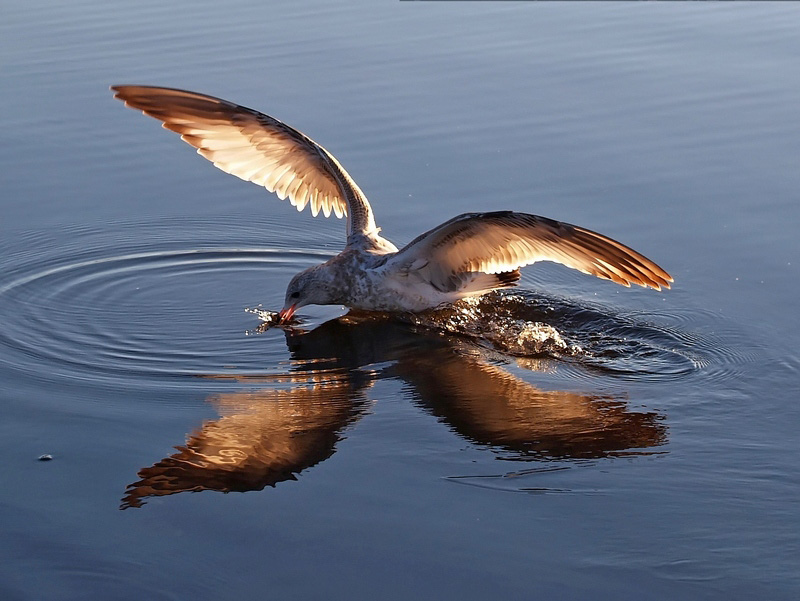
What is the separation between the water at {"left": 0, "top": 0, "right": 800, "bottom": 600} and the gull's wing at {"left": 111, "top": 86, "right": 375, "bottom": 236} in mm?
243

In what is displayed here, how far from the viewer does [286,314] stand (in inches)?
255

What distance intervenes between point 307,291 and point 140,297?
2.97 ft

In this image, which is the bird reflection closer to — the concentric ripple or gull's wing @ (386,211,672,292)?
the concentric ripple

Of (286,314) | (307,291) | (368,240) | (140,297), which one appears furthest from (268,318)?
(368,240)

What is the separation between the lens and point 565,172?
795 centimetres

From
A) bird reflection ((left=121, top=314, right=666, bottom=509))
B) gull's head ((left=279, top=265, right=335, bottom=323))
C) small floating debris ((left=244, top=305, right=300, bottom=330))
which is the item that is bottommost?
bird reflection ((left=121, top=314, right=666, bottom=509))

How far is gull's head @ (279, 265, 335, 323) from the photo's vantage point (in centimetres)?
651

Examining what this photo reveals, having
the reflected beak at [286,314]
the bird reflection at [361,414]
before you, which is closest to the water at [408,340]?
the bird reflection at [361,414]

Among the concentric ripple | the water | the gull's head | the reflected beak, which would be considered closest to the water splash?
the water

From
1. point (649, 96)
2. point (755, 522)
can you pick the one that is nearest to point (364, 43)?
point (649, 96)

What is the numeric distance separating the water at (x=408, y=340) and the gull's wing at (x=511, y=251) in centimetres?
27

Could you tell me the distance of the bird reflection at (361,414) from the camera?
4.60 m

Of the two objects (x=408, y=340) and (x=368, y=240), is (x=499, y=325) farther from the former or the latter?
(x=368, y=240)

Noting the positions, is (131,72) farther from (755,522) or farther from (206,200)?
(755,522)
